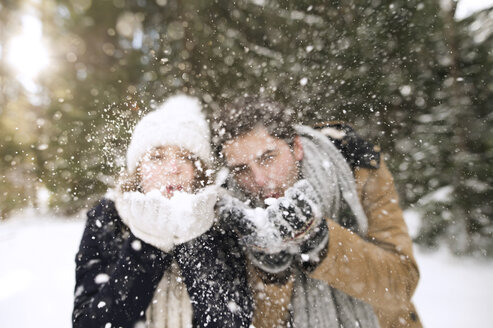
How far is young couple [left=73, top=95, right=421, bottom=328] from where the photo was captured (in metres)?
1.19

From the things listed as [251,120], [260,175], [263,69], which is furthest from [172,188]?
[263,69]

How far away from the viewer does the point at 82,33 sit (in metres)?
2.19

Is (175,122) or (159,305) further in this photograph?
(175,122)

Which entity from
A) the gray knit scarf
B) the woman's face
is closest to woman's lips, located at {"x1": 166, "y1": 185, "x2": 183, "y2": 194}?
the woman's face

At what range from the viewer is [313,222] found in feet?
3.74

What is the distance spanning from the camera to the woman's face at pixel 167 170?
129 cm

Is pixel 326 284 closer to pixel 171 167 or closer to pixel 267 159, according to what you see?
pixel 267 159

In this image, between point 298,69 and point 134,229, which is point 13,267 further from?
point 298,69

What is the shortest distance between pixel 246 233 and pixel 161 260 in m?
0.43

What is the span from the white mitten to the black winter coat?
6 centimetres

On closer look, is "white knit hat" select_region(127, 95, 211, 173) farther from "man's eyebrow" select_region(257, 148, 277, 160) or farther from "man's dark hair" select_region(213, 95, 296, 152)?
"man's eyebrow" select_region(257, 148, 277, 160)

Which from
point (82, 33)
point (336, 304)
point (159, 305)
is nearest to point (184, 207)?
point (159, 305)

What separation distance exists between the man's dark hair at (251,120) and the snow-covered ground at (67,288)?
Answer: 7.80ft

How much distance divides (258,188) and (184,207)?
0.39 metres
